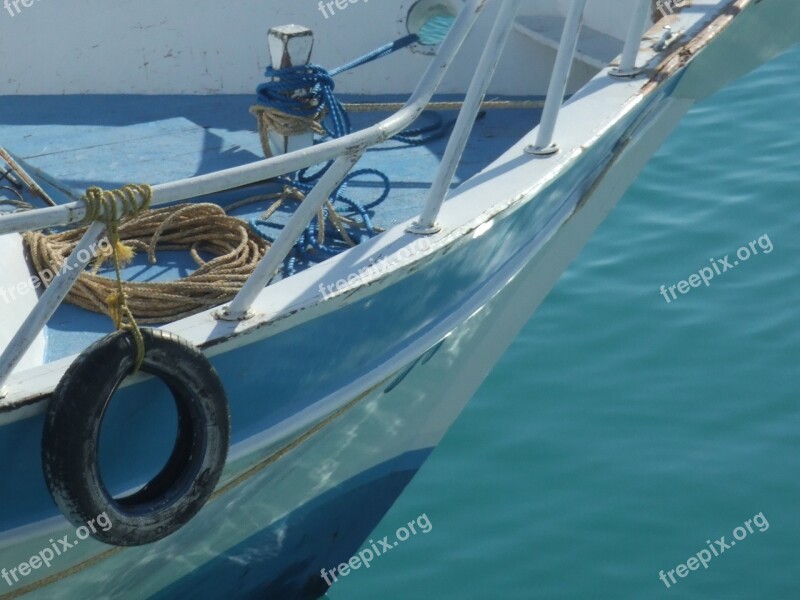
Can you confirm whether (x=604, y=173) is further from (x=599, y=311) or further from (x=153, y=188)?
(x=153, y=188)

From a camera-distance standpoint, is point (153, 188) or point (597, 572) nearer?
point (153, 188)

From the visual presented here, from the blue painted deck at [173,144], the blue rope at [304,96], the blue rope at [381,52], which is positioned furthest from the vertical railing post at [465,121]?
the blue rope at [381,52]

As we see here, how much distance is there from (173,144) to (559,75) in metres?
1.94

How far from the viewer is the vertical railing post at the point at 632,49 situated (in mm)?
4062

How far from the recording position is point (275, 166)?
8.69ft

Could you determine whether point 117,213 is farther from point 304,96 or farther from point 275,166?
point 304,96

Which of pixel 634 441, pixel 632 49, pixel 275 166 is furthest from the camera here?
pixel 634 441

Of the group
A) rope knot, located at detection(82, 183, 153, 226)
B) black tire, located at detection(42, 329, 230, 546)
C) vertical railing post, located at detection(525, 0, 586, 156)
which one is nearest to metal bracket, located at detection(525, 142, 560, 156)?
vertical railing post, located at detection(525, 0, 586, 156)

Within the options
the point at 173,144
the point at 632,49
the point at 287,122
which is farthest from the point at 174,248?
the point at 632,49

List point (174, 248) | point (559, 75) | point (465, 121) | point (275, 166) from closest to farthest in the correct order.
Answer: point (275, 166)
point (465, 121)
point (559, 75)
point (174, 248)

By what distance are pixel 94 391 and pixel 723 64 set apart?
3359 mm

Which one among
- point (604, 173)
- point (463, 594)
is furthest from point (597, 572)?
point (604, 173)

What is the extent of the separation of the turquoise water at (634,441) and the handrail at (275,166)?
1933mm

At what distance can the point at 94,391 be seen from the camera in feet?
7.93
